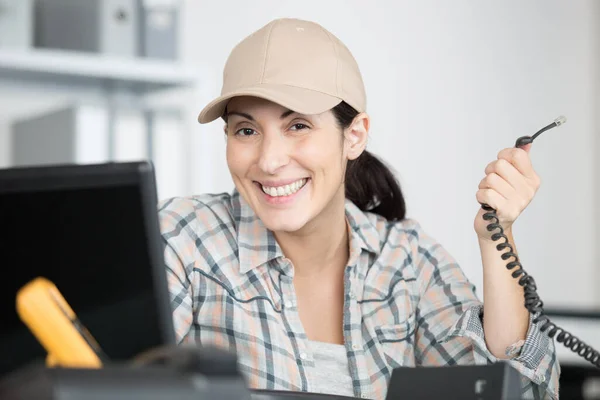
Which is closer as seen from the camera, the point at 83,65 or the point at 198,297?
the point at 198,297

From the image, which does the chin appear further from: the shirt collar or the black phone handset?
the black phone handset

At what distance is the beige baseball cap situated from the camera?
136cm

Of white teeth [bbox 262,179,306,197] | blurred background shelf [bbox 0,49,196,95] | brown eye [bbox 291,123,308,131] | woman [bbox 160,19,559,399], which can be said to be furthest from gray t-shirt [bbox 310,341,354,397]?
blurred background shelf [bbox 0,49,196,95]

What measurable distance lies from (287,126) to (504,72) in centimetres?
259

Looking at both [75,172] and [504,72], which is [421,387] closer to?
[75,172]

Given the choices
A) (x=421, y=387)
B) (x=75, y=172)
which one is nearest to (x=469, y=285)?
(x=421, y=387)

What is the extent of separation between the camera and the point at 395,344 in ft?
4.92

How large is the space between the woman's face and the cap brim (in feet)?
0.16

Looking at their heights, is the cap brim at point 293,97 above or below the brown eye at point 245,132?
above

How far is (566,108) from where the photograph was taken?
13.1ft

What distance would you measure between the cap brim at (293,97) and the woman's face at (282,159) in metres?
0.05

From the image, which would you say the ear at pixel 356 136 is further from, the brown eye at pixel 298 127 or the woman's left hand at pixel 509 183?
the woman's left hand at pixel 509 183

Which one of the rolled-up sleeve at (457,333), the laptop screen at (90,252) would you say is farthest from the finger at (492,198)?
the laptop screen at (90,252)

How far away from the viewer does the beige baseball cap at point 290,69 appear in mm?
1357
